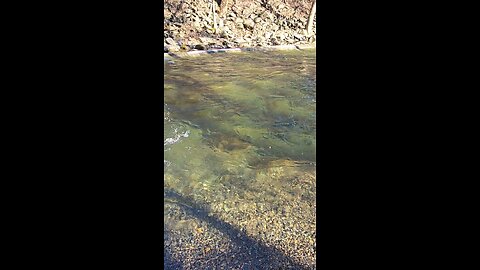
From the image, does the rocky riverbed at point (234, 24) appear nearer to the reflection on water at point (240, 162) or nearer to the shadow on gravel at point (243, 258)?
the reflection on water at point (240, 162)

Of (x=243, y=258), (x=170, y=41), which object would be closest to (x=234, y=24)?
(x=170, y=41)

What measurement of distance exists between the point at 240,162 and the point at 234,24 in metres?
10.8

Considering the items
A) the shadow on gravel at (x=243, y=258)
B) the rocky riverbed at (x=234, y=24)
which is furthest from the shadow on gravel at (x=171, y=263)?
the rocky riverbed at (x=234, y=24)

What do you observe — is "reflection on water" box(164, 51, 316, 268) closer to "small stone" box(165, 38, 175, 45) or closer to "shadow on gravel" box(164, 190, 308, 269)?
"shadow on gravel" box(164, 190, 308, 269)

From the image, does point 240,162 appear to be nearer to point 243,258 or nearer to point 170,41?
point 243,258

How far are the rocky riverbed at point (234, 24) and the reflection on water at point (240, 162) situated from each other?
328 cm

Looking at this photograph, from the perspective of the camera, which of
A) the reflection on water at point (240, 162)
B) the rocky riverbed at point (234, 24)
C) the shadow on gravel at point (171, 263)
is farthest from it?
the rocky riverbed at point (234, 24)

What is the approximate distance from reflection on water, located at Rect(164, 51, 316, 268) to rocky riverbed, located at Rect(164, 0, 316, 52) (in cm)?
328

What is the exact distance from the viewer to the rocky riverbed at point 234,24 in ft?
43.0

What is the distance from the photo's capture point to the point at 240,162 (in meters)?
5.24

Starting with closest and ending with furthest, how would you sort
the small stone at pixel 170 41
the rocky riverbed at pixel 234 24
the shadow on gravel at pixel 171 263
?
1. the shadow on gravel at pixel 171 263
2. the small stone at pixel 170 41
3. the rocky riverbed at pixel 234 24

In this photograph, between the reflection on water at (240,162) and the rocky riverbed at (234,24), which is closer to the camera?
the reflection on water at (240,162)
